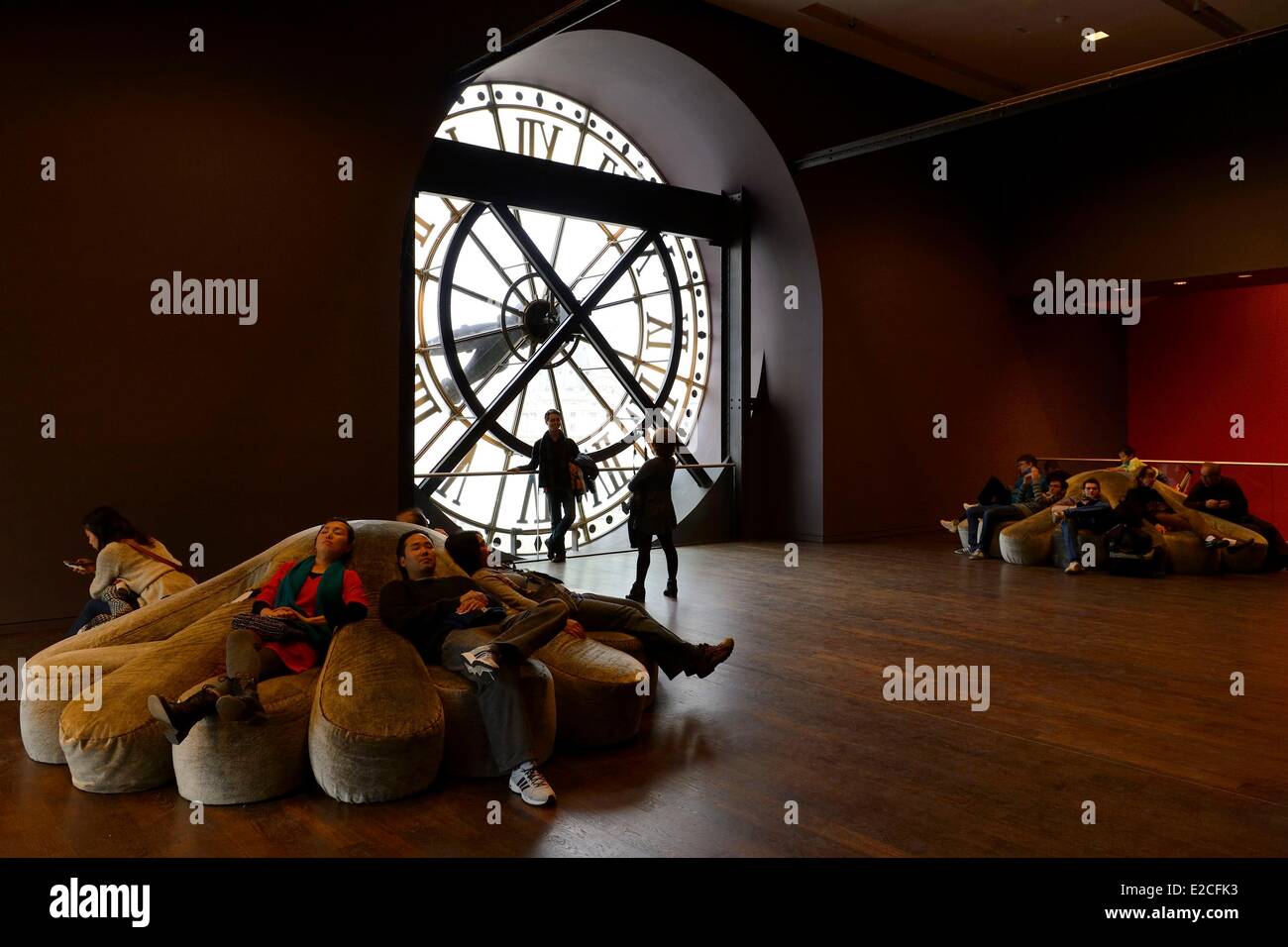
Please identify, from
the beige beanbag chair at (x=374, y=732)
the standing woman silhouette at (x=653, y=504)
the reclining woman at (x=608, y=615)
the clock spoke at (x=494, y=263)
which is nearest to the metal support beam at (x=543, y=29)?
the clock spoke at (x=494, y=263)

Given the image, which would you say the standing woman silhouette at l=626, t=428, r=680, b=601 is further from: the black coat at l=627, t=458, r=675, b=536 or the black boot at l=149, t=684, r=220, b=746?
the black boot at l=149, t=684, r=220, b=746

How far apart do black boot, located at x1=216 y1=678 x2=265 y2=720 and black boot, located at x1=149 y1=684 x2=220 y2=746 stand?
4 cm

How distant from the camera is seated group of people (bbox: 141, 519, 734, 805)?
3463 millimetres

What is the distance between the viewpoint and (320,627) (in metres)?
3.97

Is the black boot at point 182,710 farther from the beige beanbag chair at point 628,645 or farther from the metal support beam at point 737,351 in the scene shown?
the metal support beam at point 737,351

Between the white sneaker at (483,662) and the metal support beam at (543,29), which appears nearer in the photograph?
the white sneaker at (483,662)

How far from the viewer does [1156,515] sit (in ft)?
30.5

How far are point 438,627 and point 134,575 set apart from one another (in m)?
2.05

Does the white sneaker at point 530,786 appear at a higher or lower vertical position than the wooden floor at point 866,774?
higher

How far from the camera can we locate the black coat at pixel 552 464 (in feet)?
31.0

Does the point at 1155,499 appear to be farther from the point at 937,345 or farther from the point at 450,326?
the point at 450,326

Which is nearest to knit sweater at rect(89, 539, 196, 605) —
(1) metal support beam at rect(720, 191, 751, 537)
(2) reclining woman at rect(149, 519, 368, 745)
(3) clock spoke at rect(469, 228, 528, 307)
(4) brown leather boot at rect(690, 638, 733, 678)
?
(2) reclining woman at rect(149, 519, 368, 745)

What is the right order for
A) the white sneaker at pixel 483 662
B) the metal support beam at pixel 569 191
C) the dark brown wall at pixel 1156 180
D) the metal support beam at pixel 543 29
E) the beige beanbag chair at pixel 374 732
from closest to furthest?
the beige beanbag chair at pixel 374 732 → the white sneaker at pixel 483 662 → the metal support beam at pixel 543 29 → the metal support beam at pixel 569 191 → the dark brown wall at pixel 1156 180

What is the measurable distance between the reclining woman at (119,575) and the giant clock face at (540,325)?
3655 mm
